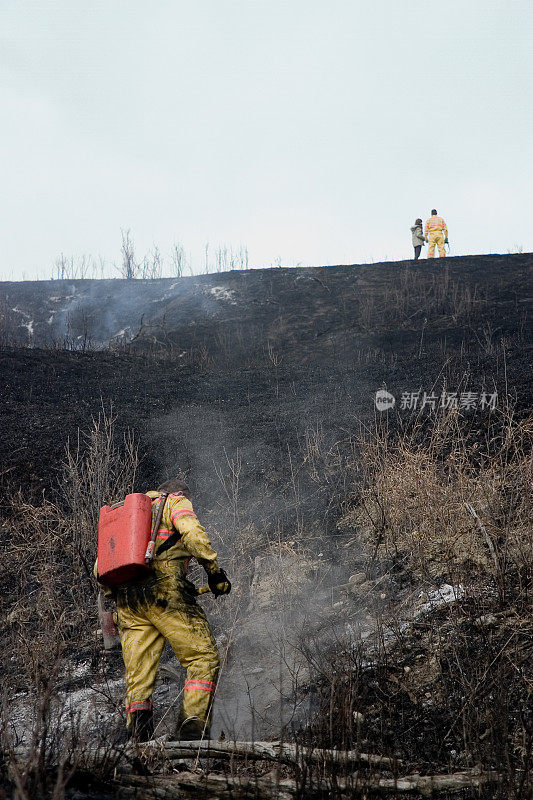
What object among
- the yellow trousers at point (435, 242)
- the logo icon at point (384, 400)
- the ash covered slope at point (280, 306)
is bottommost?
the logo icon at point (384, 400)

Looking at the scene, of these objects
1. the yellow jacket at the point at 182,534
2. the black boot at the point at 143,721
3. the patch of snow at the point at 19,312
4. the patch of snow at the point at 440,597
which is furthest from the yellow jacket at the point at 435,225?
the black boot at the point at 143,721

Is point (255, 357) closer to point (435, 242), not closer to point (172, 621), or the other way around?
point (435, 242)

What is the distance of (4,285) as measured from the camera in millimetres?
22750

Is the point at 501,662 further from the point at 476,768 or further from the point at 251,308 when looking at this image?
the point at 251,308

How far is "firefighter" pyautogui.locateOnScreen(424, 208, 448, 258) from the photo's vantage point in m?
16.8

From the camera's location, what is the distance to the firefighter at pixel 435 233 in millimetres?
16766

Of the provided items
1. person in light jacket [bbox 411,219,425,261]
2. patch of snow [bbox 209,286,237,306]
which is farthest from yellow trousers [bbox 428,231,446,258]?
patch of snow [bbox 209,286,237,306]

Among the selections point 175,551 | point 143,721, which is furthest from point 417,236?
point 143,721

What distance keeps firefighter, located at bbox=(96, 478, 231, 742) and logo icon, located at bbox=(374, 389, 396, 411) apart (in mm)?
5813

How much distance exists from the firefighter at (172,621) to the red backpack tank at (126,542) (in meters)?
0.08

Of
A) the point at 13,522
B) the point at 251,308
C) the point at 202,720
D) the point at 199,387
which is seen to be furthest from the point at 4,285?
the point at 202,720

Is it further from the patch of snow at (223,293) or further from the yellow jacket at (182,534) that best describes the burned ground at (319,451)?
the yellow jacket at (182,534)

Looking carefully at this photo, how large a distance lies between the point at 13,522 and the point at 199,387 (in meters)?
5.29

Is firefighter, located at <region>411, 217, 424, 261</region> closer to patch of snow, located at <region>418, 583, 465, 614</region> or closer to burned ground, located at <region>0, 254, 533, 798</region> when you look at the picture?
burned ground, located at <region>0, 254, 533, 798</region>
